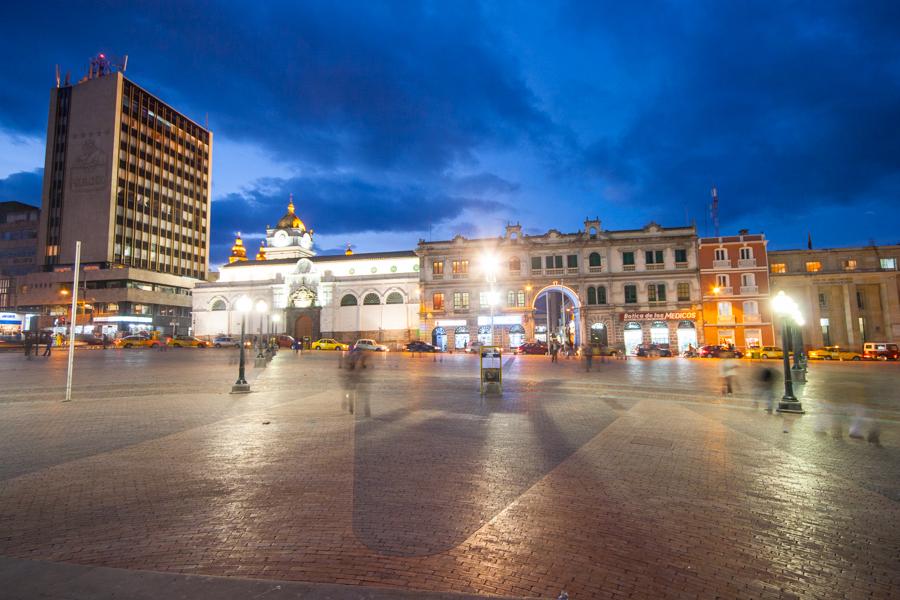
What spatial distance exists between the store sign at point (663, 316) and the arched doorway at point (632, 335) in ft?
2.25

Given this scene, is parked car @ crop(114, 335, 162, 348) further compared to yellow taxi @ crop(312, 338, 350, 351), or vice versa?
yellow taxi @ crop(312, 338, 350, 351)

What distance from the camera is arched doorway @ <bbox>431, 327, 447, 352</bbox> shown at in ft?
184

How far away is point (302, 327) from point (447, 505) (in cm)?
6332

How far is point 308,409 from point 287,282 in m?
58.1

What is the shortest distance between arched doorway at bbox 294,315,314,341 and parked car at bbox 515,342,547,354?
30846 mm

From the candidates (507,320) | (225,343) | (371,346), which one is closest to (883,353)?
(507,320)

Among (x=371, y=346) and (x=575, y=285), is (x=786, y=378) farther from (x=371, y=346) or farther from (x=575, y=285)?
(x=371, y=346)

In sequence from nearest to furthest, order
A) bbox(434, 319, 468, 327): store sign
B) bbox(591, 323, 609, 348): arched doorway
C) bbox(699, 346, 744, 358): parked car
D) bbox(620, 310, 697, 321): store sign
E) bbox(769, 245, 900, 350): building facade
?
bbox(699, 346, 744, 358): parked car, bbox(769, 245, 900, 350): building facade, bbox(620, 310, 697, 321): store sign, bbox(591, 323, 609, 348): arched doorway, bbox(434, 319, 468, 327): store sign

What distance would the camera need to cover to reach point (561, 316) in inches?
Answer: 2405

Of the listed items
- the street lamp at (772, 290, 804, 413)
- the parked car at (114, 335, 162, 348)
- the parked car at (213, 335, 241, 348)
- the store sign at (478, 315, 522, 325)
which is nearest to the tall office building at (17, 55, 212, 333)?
the parked car at (114, 335, 162, 348)

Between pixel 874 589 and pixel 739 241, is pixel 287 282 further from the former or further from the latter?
pixel 874 589

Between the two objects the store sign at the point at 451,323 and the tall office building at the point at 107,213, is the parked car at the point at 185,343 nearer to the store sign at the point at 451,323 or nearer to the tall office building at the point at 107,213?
the tall office building at the point at 107,213

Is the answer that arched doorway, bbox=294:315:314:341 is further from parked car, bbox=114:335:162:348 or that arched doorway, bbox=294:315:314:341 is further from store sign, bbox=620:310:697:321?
store sign, bbox=620:310:697:321

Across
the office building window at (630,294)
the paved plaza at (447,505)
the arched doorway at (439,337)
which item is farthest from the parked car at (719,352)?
the paved plaza at (447,505)
